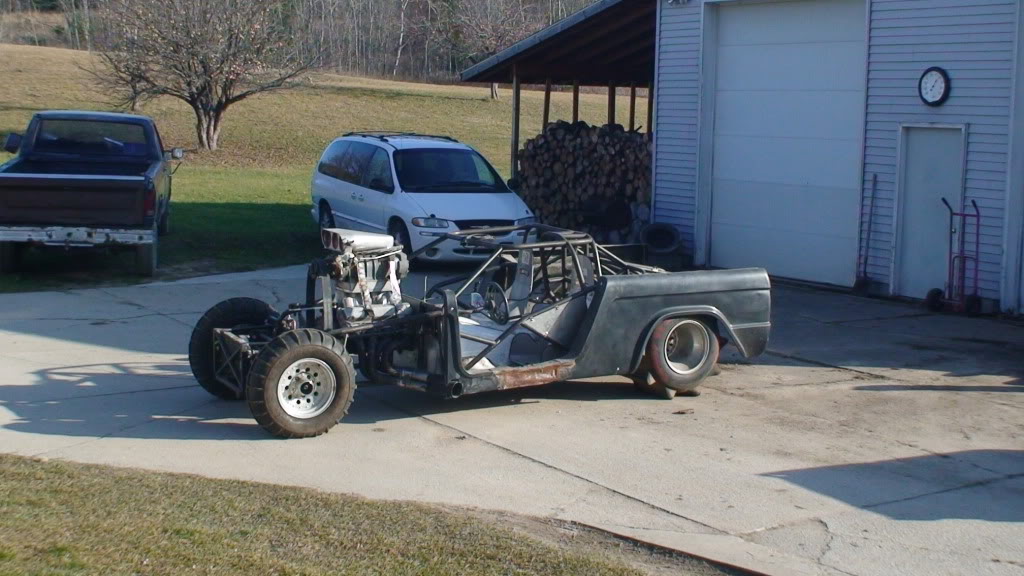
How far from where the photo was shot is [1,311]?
12328 mm

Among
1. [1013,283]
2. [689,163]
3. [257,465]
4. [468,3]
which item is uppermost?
[468,3]

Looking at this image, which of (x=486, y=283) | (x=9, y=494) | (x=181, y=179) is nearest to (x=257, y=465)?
(x=9, y=494)

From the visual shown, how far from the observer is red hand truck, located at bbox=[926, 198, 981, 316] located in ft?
41.5

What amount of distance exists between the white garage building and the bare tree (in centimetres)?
1743

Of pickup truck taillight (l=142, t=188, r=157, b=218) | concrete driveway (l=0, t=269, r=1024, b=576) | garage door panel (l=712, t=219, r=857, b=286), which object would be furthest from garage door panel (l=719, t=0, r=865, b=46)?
pickup truck taillight (l=142, t=188, r=157, b=218)

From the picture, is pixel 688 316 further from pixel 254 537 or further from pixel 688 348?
pixel 254 537

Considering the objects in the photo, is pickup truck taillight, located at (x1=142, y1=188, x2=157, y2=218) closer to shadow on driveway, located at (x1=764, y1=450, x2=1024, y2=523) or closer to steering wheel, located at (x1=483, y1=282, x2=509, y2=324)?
steering wheel, located at (x1=483, y1=282, x2=509, y2=324)

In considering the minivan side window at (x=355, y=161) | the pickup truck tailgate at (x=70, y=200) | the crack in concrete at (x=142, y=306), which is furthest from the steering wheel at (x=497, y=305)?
the minivan side window at (x=355, y=161)

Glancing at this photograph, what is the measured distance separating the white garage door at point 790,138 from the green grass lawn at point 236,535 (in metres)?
9.62

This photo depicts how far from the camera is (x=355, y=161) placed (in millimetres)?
17156

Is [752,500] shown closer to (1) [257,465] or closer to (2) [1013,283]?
(1) [257,465]

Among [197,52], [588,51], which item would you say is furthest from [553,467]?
[197,52]

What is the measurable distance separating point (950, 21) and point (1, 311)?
10948 millimetres

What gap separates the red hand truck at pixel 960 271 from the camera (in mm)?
12659
